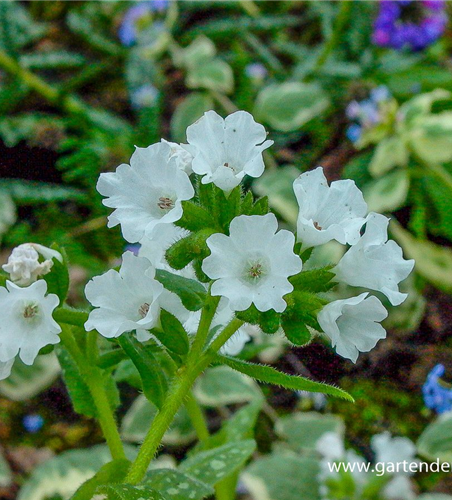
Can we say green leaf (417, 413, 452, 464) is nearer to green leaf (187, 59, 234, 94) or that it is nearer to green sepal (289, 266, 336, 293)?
green sepal (289, 266, 336, 293)

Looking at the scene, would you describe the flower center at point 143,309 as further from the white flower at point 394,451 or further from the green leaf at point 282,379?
the white flower at point 394,451

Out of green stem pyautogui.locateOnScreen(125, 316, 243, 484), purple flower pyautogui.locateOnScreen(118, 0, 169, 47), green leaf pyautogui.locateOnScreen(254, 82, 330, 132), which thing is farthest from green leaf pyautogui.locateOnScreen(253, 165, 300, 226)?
green stem pyautogui.locateOnScreen(125, 316, 243, 484)

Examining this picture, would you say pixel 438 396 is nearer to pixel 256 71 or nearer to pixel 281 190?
pixel 281 190

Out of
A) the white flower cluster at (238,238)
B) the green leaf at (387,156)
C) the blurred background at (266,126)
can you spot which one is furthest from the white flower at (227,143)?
the green leaf at (387,156)

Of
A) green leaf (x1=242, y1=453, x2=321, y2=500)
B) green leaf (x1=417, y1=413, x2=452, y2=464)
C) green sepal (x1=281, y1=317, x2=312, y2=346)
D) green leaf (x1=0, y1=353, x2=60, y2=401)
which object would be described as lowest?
green leaf (x1=0, y1=353, x2=60, y2=401)

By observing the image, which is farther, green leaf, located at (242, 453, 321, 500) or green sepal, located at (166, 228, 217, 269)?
green leaf, located at (242, 453, 321, 500)

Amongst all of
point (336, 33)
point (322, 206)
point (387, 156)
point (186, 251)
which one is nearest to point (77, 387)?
point (186, 251)

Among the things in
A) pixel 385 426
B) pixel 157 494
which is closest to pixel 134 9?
pixel 385 426

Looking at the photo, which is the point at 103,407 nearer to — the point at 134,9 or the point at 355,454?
the point at 355,454
